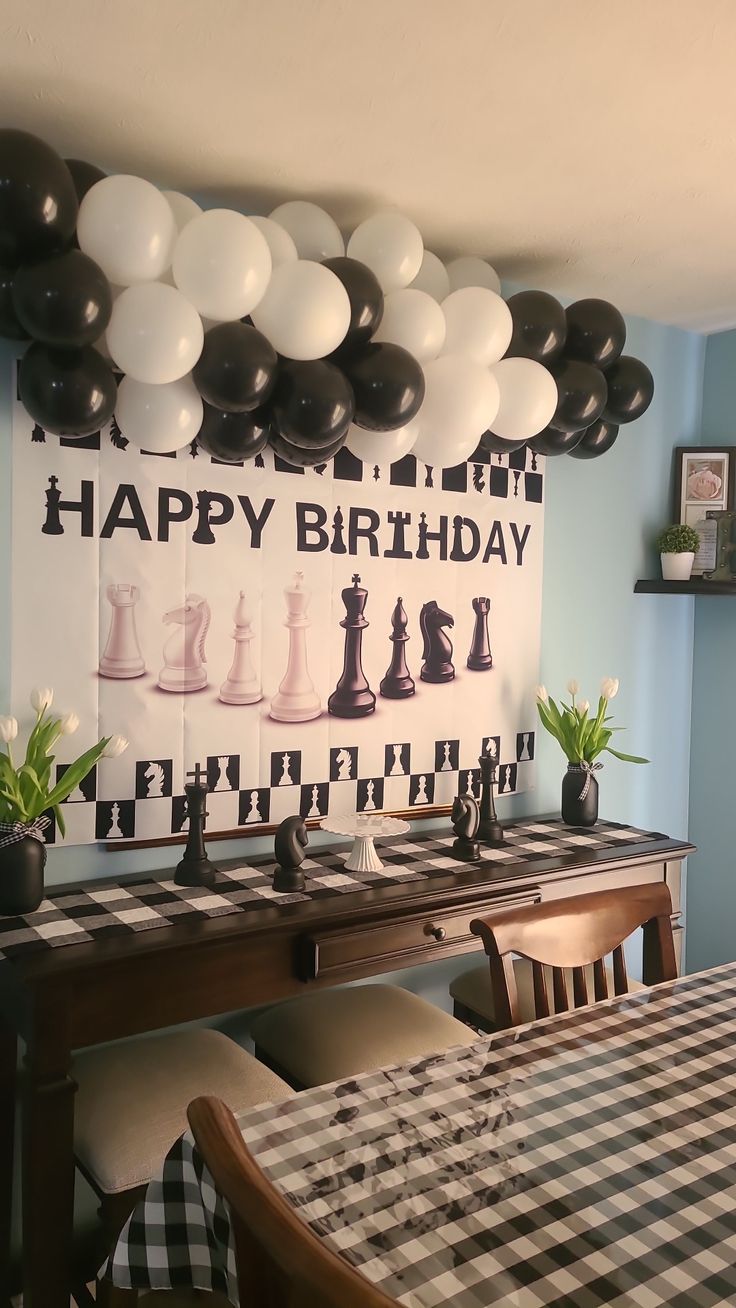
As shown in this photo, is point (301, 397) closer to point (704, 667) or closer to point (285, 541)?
point (285, 541)

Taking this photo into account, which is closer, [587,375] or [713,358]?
[587,375]

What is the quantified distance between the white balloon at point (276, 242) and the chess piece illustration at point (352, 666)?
0.80m

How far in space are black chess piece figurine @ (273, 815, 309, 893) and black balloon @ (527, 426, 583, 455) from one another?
1.22 meters

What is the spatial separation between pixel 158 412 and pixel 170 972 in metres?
1.07

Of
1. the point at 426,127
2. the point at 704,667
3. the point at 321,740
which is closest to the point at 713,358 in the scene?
the point at 704,667

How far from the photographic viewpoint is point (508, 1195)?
1065 millimetres

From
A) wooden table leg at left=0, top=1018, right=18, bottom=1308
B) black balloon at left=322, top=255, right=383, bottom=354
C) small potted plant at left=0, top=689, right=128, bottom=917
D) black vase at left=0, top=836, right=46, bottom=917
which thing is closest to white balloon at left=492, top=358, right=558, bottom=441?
black balloon at left=322, top=255, right=383, bottom=354

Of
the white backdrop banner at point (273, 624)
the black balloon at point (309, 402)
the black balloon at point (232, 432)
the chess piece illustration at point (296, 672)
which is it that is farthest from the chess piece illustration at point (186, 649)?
the black balloon at point (309, 402)

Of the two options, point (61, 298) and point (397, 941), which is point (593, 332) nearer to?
point (61, 298)

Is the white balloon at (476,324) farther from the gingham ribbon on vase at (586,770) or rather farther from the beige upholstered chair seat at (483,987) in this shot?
the beige upholstered chair seat at (483,987)

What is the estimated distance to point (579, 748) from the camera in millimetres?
2723

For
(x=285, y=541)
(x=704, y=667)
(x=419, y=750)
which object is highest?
(x=285, y=541)

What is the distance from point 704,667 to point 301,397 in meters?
1.97

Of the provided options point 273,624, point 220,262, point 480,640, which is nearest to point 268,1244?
point 220,262
